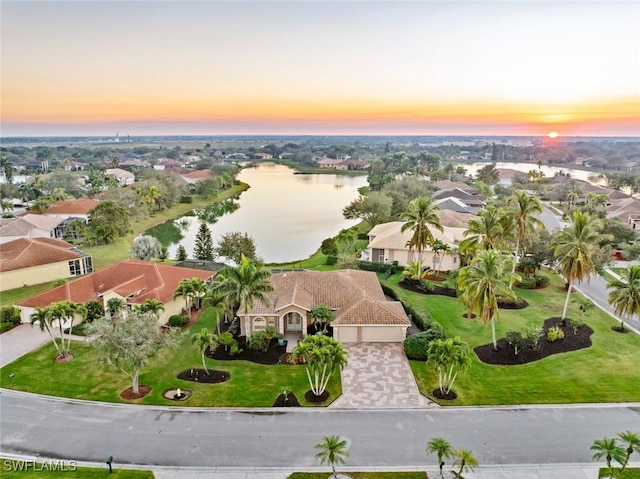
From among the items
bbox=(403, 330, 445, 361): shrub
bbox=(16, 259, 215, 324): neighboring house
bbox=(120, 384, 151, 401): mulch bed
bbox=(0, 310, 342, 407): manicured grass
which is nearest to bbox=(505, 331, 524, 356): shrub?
bbox=(403, 330, 445, 361): shrub

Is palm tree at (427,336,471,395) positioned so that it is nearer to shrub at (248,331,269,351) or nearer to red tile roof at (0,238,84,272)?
shrub at (248,331,269,351)

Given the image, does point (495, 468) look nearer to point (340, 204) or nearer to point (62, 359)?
point (62, 359)

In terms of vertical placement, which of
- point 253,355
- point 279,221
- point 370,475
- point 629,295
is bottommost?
point 279,221

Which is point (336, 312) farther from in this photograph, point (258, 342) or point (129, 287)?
point (129, 287)

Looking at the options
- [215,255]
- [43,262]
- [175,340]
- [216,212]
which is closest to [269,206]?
[216,212]

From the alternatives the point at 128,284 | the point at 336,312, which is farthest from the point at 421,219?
the point at 128,284

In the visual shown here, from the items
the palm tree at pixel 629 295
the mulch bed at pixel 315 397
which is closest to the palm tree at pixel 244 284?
the mulch bed at pixel 315 397
